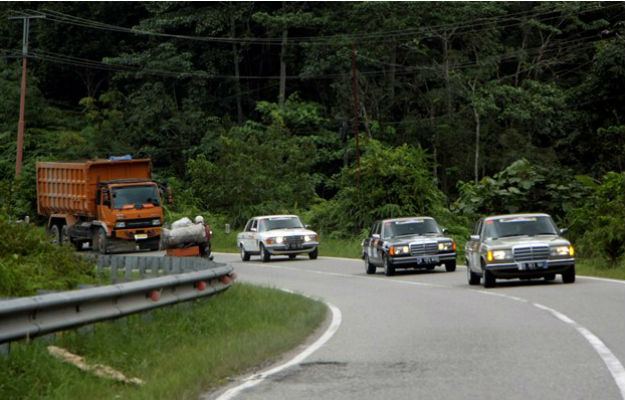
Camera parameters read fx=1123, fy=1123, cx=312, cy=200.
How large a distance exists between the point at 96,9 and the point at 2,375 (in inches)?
2949

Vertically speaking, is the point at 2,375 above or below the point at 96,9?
below

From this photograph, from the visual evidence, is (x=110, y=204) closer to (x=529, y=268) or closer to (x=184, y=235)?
(x=184, y=235)

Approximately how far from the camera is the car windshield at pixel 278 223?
134 feet

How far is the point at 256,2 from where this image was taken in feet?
251

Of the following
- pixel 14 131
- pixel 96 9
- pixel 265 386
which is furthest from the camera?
pixel 96 9

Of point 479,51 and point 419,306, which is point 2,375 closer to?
point 419,306

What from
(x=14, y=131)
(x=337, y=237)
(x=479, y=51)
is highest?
(x=479, y=51)

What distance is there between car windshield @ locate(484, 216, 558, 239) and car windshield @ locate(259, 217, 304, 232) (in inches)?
661

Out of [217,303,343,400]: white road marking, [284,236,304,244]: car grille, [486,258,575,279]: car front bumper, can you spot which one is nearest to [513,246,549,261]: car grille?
[486,258,575,279]: car front bumper

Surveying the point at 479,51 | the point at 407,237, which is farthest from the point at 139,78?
the point at 407,237

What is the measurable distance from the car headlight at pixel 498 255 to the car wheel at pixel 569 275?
1406 mm

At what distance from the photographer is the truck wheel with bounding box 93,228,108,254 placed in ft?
144

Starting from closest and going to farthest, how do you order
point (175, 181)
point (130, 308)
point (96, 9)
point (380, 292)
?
1. point (130, 308)
2. point (380, 292)
3. point (175, 181)
4. point (96, 9)

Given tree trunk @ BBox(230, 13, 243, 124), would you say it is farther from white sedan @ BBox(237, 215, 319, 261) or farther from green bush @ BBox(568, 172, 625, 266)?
green bush @ BBox(568, 172, 625, 266)
